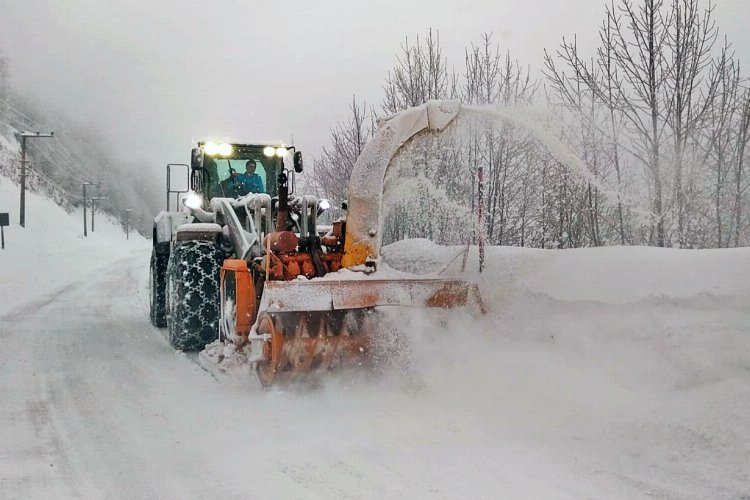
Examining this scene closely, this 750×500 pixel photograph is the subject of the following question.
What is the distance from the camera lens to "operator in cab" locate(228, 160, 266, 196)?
879 cm

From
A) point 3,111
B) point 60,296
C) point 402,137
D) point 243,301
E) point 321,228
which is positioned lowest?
point 60,296

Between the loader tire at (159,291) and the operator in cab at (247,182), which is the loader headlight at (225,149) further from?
the loader tire at (159,291)

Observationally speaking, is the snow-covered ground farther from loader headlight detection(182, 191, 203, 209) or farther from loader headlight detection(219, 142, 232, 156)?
loader headlight detection(219, 142, 232, 156)

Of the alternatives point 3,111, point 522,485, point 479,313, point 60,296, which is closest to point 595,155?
point 479,313

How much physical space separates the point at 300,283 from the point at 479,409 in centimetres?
171

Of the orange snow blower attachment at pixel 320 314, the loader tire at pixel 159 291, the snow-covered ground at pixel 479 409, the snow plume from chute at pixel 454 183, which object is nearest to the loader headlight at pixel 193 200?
the loader tire at pixel 159 291

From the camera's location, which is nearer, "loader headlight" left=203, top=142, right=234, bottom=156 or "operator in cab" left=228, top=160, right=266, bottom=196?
"loader headlight" left=203, top=142, right=234, bottom=156

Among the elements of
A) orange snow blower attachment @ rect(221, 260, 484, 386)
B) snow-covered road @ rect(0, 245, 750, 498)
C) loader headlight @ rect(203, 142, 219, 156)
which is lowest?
snow-covered road @ rect(0, 245, 750, 498)

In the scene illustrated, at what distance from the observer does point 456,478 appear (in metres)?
3.52

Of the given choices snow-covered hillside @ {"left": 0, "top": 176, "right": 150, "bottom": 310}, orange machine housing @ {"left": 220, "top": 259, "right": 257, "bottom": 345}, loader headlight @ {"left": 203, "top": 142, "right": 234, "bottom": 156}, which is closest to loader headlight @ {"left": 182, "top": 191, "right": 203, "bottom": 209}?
loader headlight @ {"left": 203, "top": 142, "right": 234, "bottom": 156}

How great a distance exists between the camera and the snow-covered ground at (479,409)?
3527mm

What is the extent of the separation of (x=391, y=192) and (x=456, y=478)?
4452mm

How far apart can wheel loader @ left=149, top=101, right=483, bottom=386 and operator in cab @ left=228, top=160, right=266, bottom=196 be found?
4.12 feet

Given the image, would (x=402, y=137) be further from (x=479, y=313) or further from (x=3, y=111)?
(x=3, y=111)
